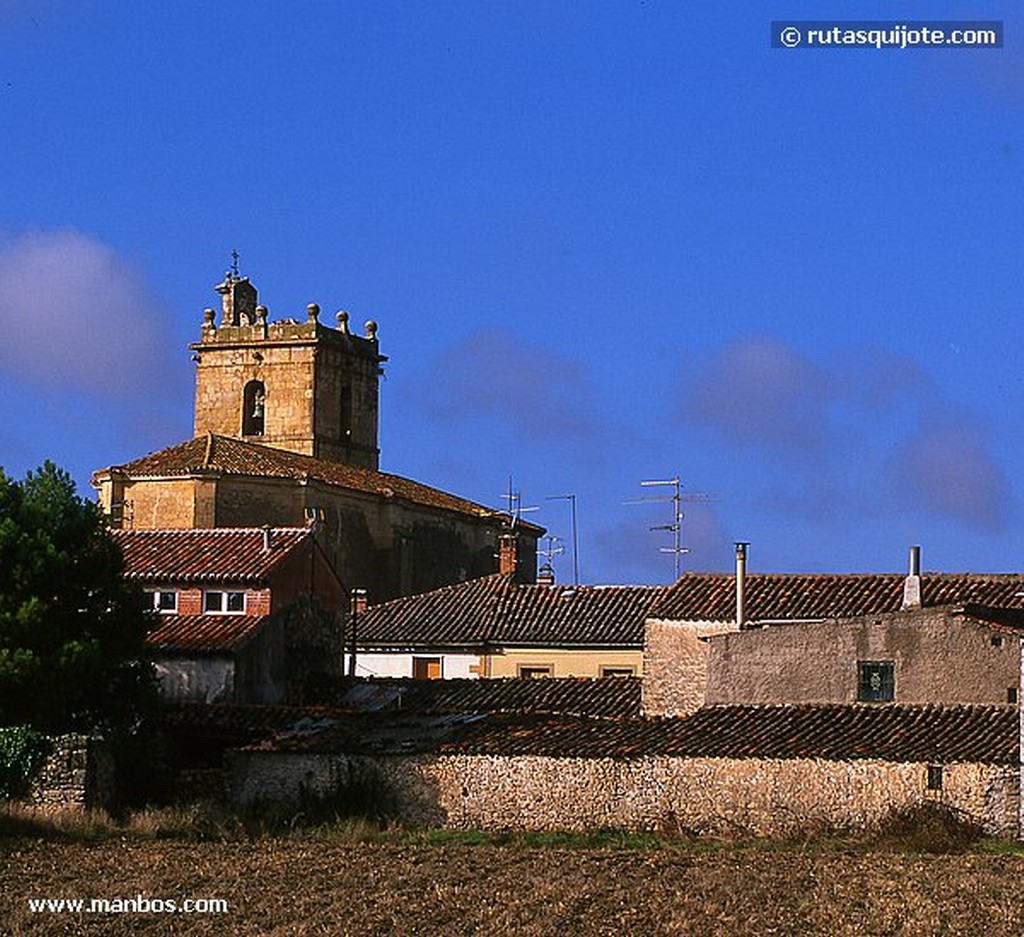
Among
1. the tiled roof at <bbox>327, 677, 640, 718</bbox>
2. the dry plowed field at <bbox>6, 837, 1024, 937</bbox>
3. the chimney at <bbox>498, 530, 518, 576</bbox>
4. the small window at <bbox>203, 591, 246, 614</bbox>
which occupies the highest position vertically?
the chimney at <bbox>498, 530, 518, 576</bbox>

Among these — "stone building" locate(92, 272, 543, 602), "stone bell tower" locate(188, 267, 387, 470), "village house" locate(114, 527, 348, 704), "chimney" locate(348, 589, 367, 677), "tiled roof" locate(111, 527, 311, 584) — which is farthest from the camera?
"stone bell tower" locate(188, 267, 387, 470)

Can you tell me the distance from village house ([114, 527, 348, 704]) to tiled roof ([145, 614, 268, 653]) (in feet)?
0.07

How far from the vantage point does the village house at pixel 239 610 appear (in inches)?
1720

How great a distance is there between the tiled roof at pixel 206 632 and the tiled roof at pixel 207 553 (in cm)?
84

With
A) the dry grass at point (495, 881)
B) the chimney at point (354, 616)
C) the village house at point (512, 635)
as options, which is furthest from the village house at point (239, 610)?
the dry grass at point (495, 881)

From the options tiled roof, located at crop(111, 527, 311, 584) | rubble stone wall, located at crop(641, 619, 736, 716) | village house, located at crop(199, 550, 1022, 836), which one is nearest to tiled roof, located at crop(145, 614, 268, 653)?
tiled roof, located at crop(111, 527, 311, 584)

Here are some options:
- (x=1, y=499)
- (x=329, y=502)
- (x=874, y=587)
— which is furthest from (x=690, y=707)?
(x=329, y=502)

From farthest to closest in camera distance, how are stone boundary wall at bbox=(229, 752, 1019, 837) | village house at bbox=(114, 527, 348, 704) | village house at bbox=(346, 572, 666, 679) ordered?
village house at bbox=(346, 572, 666, 679) → village house at bbox=(114, 527, 348, 704) → stone boundary wall at bbox=(229, 752, 1019, 837)

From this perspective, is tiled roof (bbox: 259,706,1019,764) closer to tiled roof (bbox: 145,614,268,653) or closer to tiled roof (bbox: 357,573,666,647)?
tiled roof (bbox: 145,614,268,653)

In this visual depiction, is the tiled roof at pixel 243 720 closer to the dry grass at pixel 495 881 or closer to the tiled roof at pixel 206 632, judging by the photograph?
the tiled roof at pixel 206 632

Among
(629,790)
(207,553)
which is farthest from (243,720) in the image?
(629,790)

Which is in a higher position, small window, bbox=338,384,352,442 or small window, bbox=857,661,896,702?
small window, bbox=338,384,352,442

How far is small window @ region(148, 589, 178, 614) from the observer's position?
46.4 meters

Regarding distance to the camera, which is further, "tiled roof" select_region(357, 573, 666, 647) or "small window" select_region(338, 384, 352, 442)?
"small window" select_region(338, 384, 352, 442)
